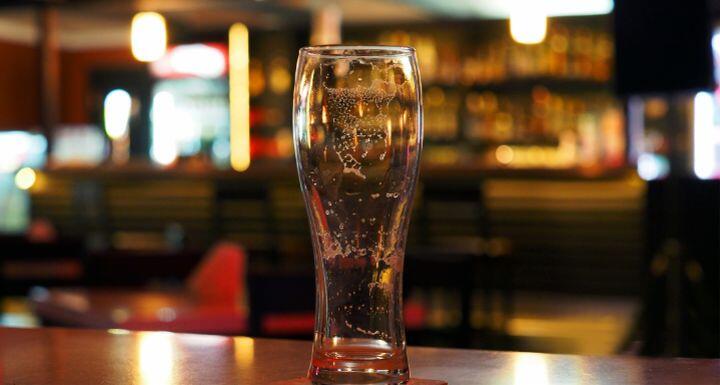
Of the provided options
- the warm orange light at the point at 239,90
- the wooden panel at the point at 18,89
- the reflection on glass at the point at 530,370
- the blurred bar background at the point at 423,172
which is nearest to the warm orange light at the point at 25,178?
the blurred bar background at the point at 423,172

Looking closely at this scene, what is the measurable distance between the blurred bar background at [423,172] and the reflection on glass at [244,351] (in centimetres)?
218

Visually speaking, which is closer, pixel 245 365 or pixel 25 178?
pixel 245 365

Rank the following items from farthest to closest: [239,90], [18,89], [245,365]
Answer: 1. [18,89]
2. [239,90]
3. [245,365]

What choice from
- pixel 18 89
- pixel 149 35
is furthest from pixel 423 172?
pixel 18 89

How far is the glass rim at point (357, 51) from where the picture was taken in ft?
2.48

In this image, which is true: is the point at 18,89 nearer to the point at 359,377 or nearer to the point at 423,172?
the point at 423,172

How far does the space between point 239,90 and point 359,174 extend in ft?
35.8

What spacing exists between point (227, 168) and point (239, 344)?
7265 mm

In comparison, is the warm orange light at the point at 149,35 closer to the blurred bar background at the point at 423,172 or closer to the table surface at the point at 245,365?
the blurred bar background at the point at 423,172

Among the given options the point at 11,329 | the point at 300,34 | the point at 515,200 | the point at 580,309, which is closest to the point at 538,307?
the point at 580,309

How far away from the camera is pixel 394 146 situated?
75cm

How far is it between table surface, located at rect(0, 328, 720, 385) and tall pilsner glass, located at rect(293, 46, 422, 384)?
0.24 feet

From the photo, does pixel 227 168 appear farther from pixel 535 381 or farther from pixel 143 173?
pixel 535 381

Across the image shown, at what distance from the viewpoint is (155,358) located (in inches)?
34.8
